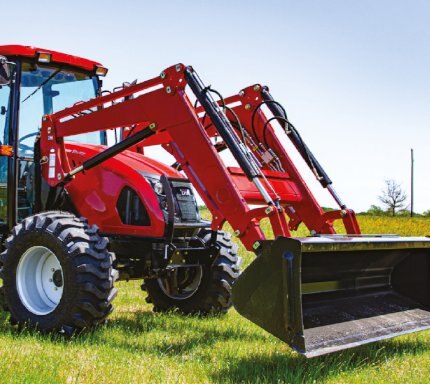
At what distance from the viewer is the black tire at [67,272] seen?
5.04m

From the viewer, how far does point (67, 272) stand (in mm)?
5102

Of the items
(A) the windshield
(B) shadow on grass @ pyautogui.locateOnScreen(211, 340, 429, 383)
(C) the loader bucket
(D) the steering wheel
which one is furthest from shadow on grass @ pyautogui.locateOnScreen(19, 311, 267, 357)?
(A) the windshield

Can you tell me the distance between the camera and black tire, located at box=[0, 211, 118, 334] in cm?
504

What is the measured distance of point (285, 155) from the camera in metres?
5.98

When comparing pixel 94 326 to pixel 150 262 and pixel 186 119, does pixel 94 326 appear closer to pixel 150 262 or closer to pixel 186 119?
pixel 150 262

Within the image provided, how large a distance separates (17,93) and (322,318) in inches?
150

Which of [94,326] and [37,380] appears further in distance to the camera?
[94,326]

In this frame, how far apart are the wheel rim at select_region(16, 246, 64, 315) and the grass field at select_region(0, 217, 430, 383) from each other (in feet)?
1.01

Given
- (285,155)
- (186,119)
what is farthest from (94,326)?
(285,155)

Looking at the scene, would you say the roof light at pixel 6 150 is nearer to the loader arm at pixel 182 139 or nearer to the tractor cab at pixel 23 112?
the tractor cab at pixel 23 112

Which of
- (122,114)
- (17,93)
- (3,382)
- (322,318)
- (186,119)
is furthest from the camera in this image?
(17,93)

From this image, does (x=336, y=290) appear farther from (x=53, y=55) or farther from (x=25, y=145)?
(x=53, y=55)

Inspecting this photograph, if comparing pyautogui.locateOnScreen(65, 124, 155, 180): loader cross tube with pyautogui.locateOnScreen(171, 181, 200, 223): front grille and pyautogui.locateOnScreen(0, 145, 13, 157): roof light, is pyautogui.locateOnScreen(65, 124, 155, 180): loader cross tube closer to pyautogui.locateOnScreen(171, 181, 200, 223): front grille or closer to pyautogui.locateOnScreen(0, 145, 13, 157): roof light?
pyautogui.locateOnScreen(171, 181, 200, 223): front grille

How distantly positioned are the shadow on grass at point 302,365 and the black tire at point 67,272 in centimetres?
128
